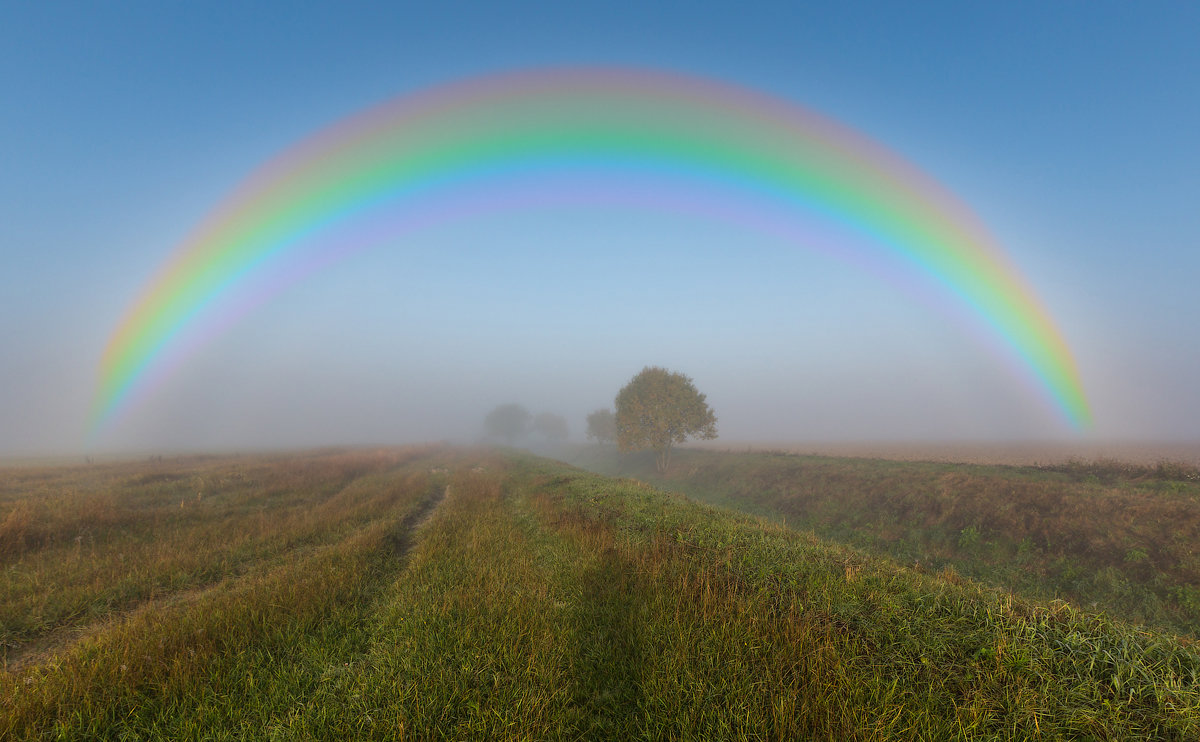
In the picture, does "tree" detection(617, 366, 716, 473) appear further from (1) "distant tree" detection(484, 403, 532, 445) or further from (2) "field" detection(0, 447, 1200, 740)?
(1) "distant tree" detection(484, 403, 532, 445)

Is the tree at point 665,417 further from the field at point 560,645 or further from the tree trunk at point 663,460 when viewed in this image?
the field at point 560,645

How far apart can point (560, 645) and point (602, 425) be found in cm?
8072

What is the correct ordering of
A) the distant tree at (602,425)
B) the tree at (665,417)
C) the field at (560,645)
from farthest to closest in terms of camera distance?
the distant tree at (602,425), the tree at (665,417), the field at (560,645)

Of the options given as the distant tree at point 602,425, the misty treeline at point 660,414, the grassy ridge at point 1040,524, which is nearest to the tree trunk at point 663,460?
the misty treeline at point 660,414

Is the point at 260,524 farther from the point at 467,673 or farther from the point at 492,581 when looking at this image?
the point at 467,673

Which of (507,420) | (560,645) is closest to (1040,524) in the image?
(560,645)

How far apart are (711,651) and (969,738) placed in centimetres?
→ 252

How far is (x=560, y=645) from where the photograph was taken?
5.35 meters

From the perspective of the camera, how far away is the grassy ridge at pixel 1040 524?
11.2 metres

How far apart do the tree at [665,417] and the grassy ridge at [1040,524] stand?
1813cm

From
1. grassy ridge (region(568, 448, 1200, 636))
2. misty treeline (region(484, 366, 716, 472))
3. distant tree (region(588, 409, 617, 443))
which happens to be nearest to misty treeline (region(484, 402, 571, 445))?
distant tree (region(588, 409, 617, 443))

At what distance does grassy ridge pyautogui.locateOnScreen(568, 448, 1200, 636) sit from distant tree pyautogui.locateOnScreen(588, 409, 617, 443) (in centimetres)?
5764

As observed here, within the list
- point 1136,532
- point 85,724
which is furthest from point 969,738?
point 1136,532

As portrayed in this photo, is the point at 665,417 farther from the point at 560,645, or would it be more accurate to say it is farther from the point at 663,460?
the point at 560,645
